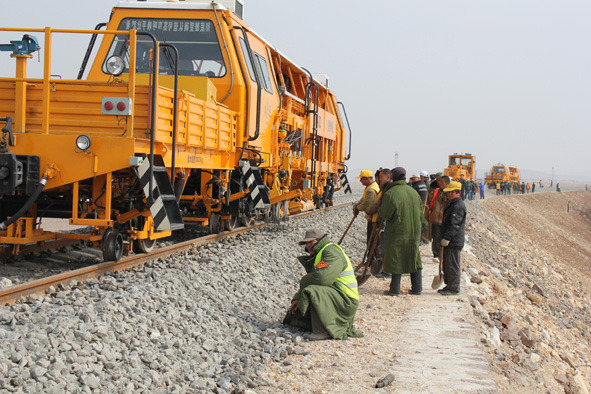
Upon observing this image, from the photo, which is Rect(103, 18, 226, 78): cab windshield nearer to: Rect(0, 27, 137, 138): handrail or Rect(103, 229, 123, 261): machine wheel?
Rect(0, 27, 137, 138): handrail

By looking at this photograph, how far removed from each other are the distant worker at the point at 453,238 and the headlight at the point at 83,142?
15.5 feet

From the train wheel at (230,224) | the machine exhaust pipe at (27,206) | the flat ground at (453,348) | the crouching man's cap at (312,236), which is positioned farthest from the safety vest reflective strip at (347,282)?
the train wheel at (230,224)

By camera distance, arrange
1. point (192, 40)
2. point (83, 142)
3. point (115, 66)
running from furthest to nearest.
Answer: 1. point (192, 40)
2. point (115, 66)
3. point (83, 142)

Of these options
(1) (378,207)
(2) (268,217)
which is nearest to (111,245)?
(1) (378,207)

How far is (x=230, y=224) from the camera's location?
36.0 feet

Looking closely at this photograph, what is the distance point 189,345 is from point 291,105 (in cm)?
858

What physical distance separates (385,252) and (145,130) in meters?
3.43

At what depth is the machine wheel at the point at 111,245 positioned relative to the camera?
6.90 metres

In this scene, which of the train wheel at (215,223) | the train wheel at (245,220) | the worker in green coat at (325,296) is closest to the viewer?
the worker in green coat at (325,296)

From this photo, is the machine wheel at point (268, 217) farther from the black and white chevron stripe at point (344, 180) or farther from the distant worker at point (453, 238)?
the black and white chevron stripe at point (344, 180)

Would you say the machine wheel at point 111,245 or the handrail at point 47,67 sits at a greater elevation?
the handrail at point 47,67

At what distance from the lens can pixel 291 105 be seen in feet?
42.7

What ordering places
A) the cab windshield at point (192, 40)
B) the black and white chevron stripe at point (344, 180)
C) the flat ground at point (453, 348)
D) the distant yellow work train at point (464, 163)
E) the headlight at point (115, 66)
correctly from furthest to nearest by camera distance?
1. the distant yellow work train at point (464, 163)
2. the black and white chevron stripe at point (344, 180)
3. the cab windshield at point (192, 40)
4. the headlight at point (115, 66)
5. the flat ground at point (453, 348)

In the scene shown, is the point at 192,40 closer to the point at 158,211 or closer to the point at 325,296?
the point at 158,211
